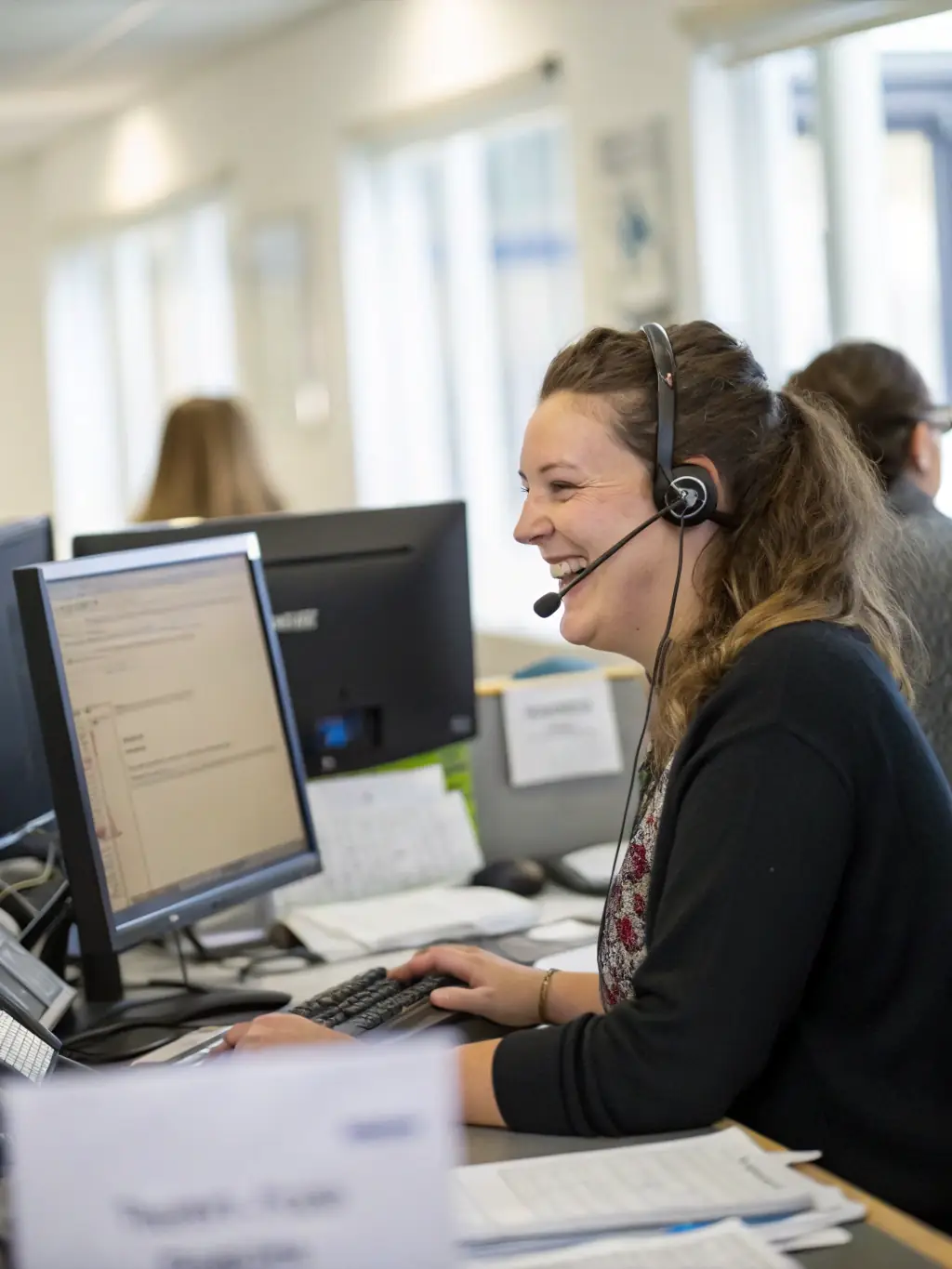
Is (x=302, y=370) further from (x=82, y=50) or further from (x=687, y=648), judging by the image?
(x=687, y=648)

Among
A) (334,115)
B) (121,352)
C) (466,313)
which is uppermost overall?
(334,115)

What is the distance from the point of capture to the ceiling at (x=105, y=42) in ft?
17.9

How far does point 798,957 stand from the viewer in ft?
3.80

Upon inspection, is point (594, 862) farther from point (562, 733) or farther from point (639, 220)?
point (639, 220)

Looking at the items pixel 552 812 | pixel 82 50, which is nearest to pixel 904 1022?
pixel 552 812

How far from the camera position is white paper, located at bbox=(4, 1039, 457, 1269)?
2.02 ft

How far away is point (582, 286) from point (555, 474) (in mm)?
3191

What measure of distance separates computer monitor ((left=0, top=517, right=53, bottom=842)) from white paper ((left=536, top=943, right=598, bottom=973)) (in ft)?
1.85

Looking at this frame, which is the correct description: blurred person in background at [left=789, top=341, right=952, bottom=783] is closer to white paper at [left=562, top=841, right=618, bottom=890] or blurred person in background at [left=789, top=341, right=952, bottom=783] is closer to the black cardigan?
white paper at [left=562, top=841, right=618, bottom=890]

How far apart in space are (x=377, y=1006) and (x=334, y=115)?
181 inches

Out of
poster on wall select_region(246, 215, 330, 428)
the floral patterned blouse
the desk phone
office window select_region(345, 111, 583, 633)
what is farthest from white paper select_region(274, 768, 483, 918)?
poster on wall select_region(246, 215, 330, 428)

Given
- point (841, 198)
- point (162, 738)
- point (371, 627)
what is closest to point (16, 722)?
point (162, 738)

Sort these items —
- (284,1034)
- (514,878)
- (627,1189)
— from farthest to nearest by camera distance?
(514,878), (284,1034), (627,1189)

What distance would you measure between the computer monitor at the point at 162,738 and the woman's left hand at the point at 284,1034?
0.21 m
